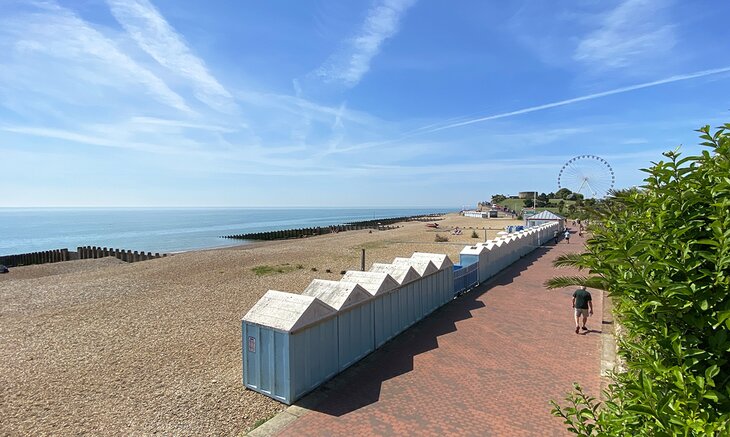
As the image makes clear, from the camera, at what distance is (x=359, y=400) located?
7.99 meters

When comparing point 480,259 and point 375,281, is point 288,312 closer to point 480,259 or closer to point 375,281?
point 375,281

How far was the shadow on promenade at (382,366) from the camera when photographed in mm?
7949

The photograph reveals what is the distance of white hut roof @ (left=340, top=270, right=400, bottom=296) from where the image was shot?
34.8 ft

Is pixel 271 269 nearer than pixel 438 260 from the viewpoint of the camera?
No

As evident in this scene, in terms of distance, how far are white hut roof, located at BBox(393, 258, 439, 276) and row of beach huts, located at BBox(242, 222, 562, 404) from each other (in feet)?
0.11

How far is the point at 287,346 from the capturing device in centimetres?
790

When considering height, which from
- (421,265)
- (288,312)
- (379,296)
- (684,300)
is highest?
(684,300)

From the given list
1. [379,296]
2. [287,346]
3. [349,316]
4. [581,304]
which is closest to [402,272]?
[379,296]

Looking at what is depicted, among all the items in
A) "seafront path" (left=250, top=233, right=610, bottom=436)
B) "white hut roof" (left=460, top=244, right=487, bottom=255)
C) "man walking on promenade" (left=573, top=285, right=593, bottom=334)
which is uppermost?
"white hut roof" (left=460, top=244, right=487, bottom=255)

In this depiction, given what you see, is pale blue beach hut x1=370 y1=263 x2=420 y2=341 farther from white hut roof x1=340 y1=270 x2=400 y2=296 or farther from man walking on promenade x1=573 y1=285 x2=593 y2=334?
man walking on promenade x1=573 y1=285 x2=593 y2=334

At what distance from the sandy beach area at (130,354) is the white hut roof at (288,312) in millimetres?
1644

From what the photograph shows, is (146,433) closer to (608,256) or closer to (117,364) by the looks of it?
(117,364)

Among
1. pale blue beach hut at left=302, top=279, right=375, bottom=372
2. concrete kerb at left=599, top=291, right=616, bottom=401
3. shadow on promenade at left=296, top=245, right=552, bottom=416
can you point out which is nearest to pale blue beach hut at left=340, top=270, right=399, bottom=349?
pale blue beach hut at left=302, top=279, right=375, bottom=372

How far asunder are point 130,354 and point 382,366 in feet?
24.1
